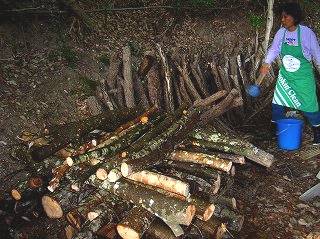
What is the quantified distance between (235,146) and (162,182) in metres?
1.37

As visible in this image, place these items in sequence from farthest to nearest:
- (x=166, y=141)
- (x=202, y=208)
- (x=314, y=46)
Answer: (x=314, y=46)
(x=166, y=141)
(x=202, y=208)

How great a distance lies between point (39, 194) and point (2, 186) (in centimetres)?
82

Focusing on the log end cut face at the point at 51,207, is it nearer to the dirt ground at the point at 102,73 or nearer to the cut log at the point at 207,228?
the dirt ground at the point at 102,73

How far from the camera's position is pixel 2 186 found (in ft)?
15.0

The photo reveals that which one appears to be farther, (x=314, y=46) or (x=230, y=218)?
(x=314, y=46)

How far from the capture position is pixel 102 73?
7.12 metres

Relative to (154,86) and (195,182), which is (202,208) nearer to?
(195,182)

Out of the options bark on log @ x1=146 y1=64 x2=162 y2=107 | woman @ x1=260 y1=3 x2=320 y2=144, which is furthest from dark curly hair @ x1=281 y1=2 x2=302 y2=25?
bark on log @ x1=146 y1=64 x2=162 y2=107

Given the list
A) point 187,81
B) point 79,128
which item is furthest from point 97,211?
point 187,81

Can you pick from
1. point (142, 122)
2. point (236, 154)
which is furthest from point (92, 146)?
point (236, 154)

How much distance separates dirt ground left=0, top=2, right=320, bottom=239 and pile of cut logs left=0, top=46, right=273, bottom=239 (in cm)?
45

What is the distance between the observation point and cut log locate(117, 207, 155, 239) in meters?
3.26

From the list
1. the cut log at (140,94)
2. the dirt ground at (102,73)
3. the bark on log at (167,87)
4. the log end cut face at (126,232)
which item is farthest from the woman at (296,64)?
the log end cut face at (126,232)

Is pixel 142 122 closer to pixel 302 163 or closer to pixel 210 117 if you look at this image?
pixel 210 117
